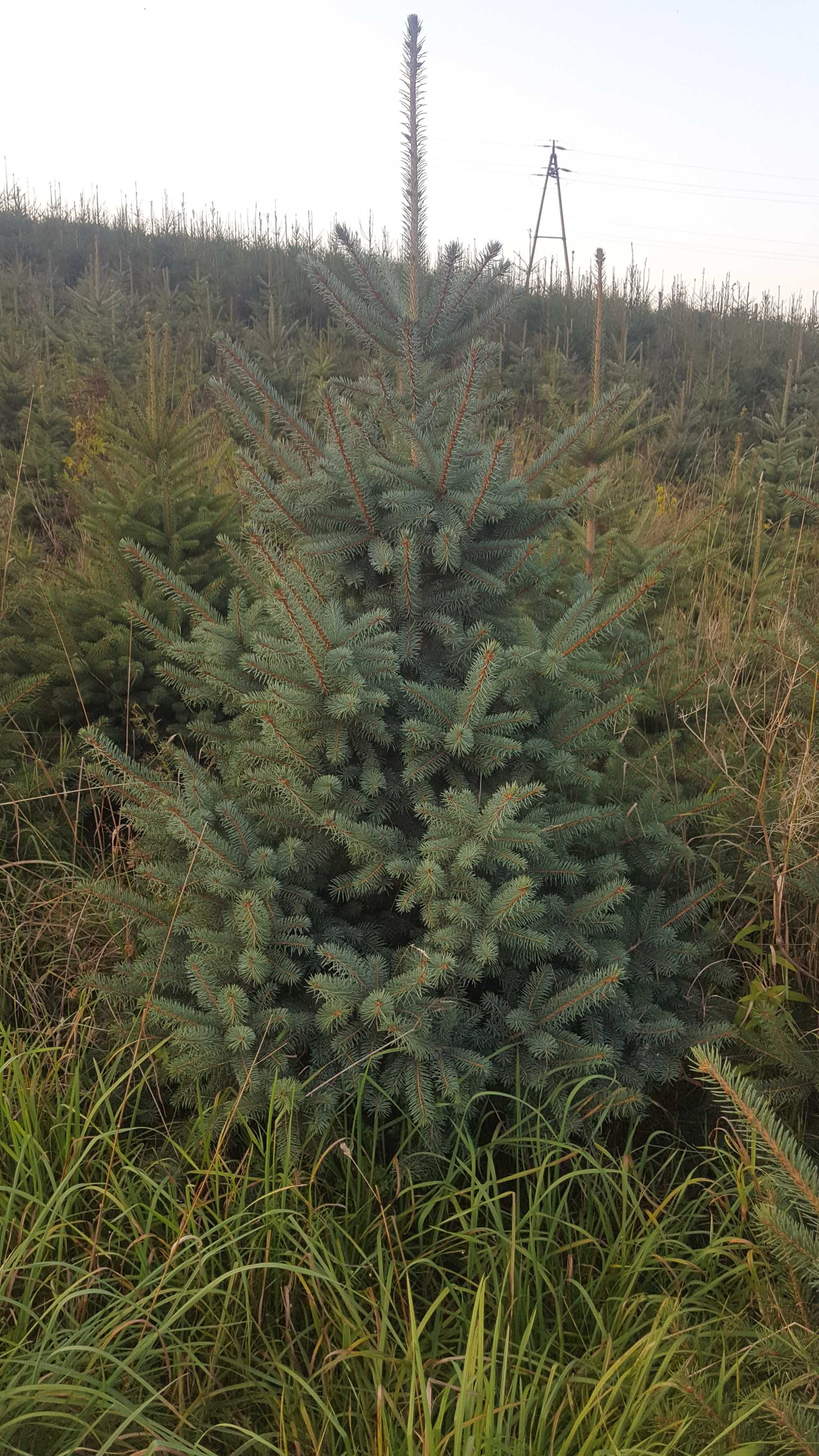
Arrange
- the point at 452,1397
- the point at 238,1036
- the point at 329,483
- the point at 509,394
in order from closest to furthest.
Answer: the point at 452,1397
the point at 238,1036
the point at 329,483
the point at 509,394

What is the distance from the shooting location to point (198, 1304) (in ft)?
6.29

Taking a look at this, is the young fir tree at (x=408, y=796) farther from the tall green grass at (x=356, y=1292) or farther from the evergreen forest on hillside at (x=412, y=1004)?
the tall green grass at (x=356, y=1292)

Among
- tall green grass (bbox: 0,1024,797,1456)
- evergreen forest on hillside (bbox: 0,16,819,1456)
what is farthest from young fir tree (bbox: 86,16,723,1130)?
tall green grass (bbox: 0,1024,797,1456)

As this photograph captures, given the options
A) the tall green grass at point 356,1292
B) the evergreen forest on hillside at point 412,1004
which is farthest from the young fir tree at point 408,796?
the tall green grass at point 356,1292

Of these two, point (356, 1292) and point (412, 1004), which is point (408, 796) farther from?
point (356, 1292)

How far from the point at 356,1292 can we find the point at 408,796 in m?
1.09

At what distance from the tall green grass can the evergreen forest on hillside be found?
16 millimetres

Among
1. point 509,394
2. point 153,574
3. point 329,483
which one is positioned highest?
point 509,394

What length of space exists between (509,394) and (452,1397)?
255 cm

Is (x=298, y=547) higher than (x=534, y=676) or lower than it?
higher

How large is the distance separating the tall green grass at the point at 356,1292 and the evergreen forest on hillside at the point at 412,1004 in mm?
16

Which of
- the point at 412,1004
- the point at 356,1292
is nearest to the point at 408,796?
the point at 412,1004

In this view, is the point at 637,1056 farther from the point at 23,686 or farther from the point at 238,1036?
the point at 23,686

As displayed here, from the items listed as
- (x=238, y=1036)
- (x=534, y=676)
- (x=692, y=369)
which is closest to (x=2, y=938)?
(x=238, y=1036)
